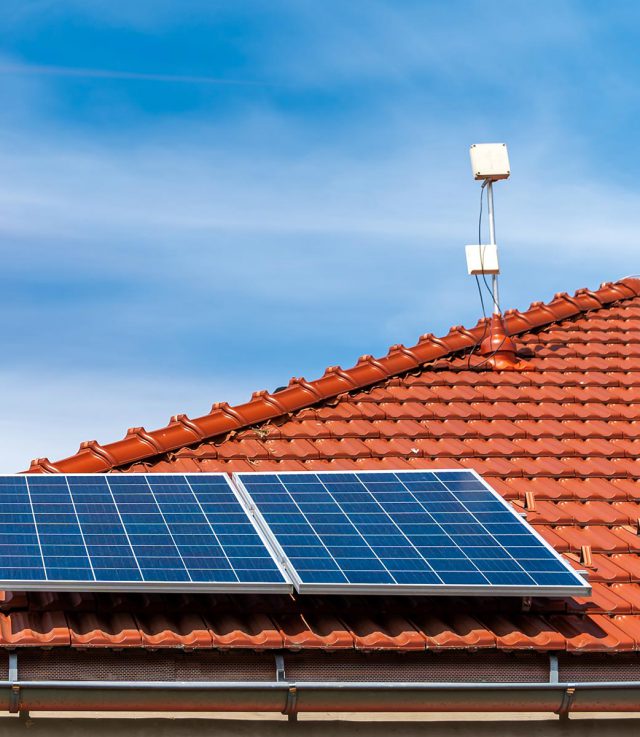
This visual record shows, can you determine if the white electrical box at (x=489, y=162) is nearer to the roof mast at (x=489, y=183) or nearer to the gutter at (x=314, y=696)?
the roof mast at (x=489, y=183)

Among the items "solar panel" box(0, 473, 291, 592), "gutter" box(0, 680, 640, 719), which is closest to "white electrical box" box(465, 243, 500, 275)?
"solar panel" box(0, 473, 291, 592)

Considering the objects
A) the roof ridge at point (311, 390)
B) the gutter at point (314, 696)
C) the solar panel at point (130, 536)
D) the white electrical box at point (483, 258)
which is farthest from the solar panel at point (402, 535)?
the white electrical box at point (483, 258)

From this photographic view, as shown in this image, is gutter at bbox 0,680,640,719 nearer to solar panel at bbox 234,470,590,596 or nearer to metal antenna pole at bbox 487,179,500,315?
solar panel at bbox 234,470,590,596

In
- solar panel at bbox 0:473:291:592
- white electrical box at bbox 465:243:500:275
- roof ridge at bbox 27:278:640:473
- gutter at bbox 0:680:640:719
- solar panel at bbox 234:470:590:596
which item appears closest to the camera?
gutter at bbox 0:680:640:719

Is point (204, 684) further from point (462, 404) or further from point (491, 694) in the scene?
point (462, 404)

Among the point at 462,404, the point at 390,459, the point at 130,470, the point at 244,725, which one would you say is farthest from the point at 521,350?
the point at 244,725

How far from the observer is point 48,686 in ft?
25.3

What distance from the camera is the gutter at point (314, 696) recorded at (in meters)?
7.79

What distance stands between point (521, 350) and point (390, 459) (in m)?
3.62

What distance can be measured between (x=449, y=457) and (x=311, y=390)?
6.19 ft

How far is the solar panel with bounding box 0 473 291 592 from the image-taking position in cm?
833

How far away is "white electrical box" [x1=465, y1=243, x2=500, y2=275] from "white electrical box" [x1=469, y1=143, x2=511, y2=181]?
0.94 metres

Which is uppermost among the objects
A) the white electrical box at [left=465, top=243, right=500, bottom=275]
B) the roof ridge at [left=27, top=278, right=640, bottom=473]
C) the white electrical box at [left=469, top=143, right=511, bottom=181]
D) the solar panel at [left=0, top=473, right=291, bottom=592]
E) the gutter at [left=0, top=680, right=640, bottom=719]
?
the white electrical box at [left=469, top=143, right=511, bottom=181]

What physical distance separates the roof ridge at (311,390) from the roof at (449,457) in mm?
19
